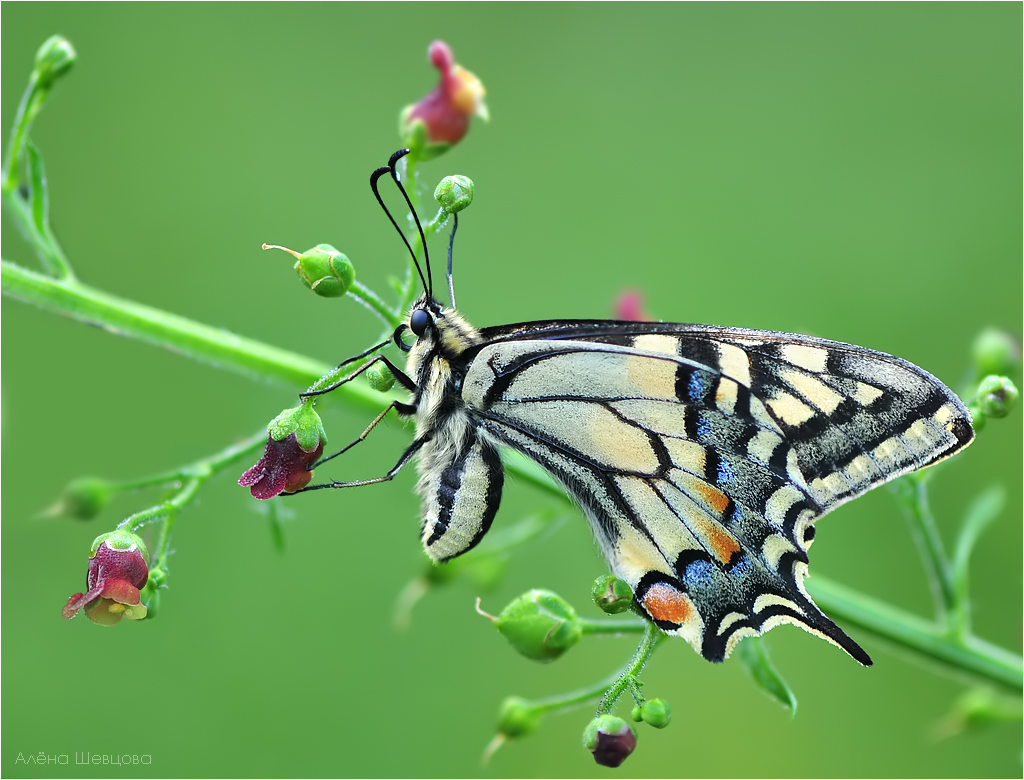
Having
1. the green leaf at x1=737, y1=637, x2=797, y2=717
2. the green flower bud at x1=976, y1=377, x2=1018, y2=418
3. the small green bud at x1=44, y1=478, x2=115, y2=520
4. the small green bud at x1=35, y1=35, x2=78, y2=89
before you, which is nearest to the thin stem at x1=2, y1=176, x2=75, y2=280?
the small green bud at x1=35, y1=35, x2=78, y2=89

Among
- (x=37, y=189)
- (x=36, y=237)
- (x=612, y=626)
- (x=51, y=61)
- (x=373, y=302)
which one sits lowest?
(x=612, y=626)

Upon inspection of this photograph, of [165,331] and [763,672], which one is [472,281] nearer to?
[165,331]

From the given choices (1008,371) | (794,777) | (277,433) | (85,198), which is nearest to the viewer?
(277,433)

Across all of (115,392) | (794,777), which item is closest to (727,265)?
(794,777)

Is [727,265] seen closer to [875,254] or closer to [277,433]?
[875,254]

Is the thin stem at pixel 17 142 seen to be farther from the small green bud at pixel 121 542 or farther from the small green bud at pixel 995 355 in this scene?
the small green bud at pixel 995 355

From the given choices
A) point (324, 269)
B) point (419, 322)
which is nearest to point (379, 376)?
point (419, 322)
